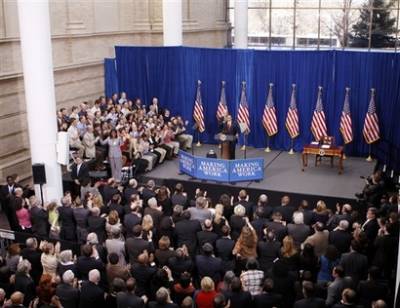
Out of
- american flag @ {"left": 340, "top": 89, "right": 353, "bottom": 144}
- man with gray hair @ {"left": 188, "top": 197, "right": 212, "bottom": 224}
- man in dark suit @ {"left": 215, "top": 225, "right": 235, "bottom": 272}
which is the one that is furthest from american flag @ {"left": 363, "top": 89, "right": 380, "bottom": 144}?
man in dark suit @ {"left": 215, "top": 225, "right": 235, "bottom": 272}

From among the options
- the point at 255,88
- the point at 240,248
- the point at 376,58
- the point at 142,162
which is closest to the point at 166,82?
the point at 255,88

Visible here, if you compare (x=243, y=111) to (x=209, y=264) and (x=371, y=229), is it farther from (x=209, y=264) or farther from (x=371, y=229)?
(x=209, y=264)

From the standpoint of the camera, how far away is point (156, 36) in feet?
74.9

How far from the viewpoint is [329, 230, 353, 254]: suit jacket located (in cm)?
895

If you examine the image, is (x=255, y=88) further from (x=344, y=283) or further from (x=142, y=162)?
(x=344, y=283)

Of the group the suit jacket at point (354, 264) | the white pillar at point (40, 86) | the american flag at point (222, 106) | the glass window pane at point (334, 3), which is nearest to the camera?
the suit jacket at point (354, 264)

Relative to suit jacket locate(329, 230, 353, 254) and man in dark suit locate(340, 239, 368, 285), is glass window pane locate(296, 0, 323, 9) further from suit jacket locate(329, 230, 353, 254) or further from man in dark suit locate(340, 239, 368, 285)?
man in dark suit locate(340, 239, 368, 285)

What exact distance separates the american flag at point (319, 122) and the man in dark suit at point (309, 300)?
1058 centimetres

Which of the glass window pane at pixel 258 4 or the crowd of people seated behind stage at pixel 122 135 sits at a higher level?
the glass window pane at pixel 258 4

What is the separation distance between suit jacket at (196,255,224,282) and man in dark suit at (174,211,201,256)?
4.03 feet

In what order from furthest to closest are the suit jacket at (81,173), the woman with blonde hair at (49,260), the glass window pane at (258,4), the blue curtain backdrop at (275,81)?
the glass window pane at (258,4) → the blue curtain backdrop at (275,81) → the suit jacket at (81,173) → the woman with blonde hair at (49,260)

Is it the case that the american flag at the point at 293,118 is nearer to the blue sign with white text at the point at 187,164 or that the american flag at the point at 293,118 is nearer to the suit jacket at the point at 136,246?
the blue sign with white text at the point at 187,164

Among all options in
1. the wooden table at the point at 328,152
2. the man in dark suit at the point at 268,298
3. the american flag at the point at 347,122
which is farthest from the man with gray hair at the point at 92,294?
the american flag at the point at 347,122

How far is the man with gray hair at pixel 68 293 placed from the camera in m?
7.33
